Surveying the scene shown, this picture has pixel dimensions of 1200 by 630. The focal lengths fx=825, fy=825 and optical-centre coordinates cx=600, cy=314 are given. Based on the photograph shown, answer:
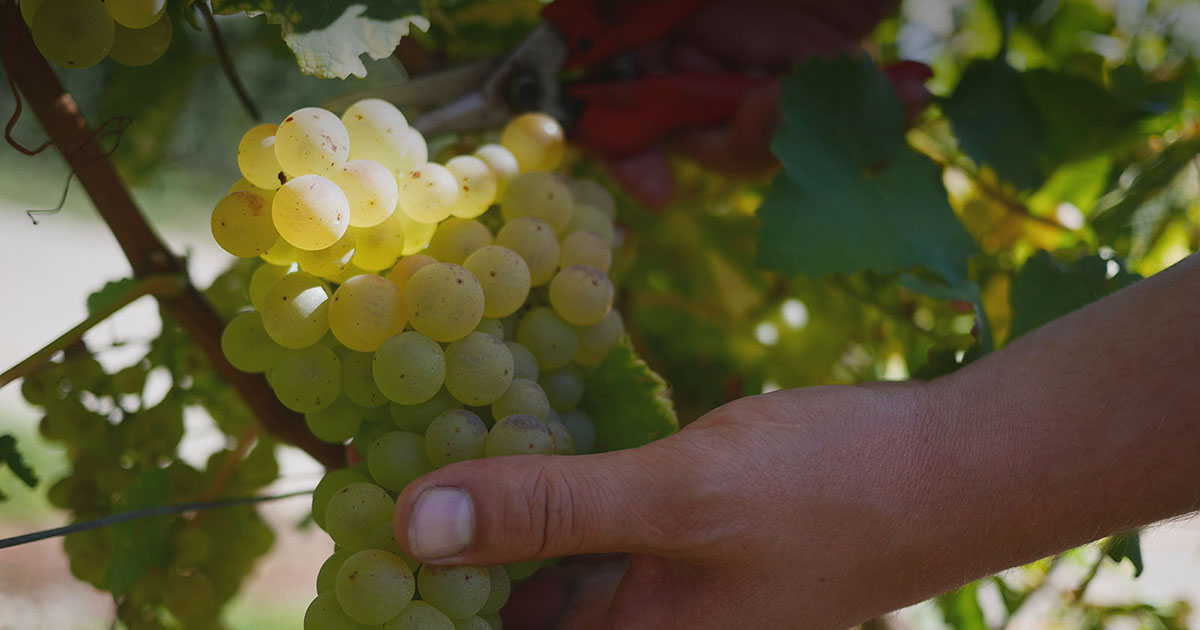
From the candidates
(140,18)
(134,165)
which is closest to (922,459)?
(140,18)

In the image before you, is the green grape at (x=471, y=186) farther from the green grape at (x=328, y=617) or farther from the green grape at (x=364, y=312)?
the green grape at (x=328, y=617)

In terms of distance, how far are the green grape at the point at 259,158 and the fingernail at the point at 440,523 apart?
0.66 feet

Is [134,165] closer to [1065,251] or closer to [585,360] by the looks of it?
[585,360]

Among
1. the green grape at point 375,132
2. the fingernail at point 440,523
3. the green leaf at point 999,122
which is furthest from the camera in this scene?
the green leaf at point 999,122

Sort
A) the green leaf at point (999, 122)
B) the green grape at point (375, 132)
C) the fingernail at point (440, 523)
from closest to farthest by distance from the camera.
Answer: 1. the fingernail at point (440, 523)
2. the green grape at point (375, 132)
3. the green leaf at point (999, 122)

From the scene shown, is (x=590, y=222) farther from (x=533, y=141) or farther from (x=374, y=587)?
(x=374, y=587)

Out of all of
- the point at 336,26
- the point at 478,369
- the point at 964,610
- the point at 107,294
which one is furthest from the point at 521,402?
the point at 964,610

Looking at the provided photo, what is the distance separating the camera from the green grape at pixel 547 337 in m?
0.50

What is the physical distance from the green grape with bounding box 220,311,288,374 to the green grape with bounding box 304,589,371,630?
137 mm

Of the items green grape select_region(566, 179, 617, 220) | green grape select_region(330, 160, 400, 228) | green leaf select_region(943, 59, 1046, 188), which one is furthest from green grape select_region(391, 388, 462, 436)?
green leaf select_region(943, 59, 1046, 188)

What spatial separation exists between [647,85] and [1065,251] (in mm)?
435

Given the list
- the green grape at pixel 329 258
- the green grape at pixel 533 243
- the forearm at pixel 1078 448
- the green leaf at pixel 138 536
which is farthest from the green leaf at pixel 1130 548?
the green leaf at pixel 138 536

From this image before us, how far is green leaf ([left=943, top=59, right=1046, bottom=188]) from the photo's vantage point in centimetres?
76

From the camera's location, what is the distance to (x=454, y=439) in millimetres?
432
